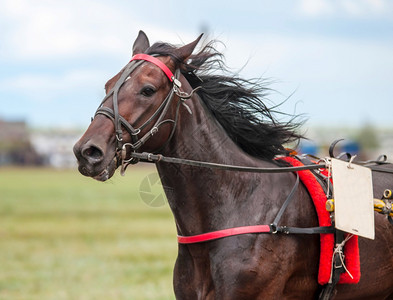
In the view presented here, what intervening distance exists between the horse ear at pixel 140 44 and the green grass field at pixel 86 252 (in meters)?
0.95

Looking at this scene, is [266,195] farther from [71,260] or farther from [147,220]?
[147,220]

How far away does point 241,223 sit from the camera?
4.51m

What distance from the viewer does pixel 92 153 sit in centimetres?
407

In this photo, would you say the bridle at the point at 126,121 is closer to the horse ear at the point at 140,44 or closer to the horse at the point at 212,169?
the horse at the point at 212,169

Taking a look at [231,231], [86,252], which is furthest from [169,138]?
[86,252]

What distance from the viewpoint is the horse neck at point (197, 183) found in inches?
180

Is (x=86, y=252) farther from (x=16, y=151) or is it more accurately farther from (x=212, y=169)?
(x=16, y=151)

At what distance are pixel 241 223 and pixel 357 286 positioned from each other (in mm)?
1161

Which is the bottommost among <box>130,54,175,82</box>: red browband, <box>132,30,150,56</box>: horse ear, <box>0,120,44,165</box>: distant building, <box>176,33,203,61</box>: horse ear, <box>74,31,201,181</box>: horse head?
<box>74,31,201,181</box>: horse head

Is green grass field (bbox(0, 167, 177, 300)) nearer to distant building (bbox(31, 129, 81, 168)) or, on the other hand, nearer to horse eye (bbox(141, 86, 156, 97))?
horse eye (bbox(141, 86, 156, 97))

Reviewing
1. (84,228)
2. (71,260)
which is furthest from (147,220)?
(71,260)

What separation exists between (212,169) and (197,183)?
0.15 m

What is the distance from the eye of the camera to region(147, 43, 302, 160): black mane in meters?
4.88

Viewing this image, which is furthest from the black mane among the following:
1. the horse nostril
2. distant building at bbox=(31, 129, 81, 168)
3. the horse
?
distant building at bbox=(31, 129, 81, 168)
